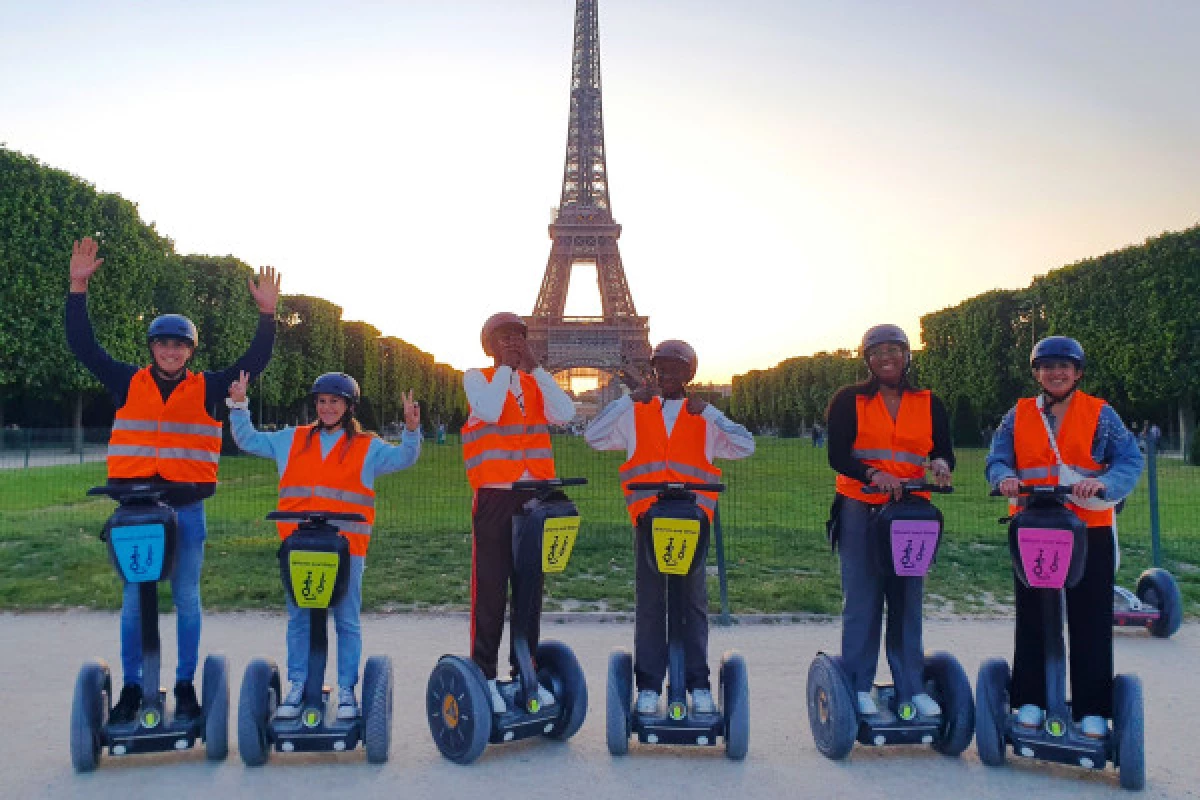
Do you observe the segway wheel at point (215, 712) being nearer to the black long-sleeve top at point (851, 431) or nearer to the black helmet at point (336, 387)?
the black helmet at point (336, 387)

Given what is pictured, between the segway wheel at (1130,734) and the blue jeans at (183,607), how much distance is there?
167 inches

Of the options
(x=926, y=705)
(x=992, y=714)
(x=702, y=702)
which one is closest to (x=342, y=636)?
(x=702, y=702)

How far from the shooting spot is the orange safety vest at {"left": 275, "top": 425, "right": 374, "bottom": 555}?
4359 mm

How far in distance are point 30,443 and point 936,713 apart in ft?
94.4

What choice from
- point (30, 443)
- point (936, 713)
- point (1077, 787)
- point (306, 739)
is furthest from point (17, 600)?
point (30, 443)

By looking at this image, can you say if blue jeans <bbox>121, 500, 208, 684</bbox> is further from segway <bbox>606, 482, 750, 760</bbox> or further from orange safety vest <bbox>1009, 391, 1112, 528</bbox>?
orange safety vest <bbox>1009, 391, 1112, 528</bbox>

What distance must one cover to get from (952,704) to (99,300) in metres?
29.9

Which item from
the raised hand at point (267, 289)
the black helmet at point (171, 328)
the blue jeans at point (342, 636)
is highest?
the raised hand at point (267, 289)

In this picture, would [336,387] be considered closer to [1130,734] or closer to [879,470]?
[879,470]

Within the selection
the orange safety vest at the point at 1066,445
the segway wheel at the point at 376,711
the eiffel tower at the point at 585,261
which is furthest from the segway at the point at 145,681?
the eiffel tower at the point at 585,261

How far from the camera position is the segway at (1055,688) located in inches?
155

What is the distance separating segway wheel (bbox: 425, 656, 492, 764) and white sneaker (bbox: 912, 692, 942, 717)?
2.00 metres

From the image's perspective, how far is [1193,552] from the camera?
1061cm

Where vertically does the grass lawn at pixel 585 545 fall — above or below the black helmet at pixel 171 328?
below
